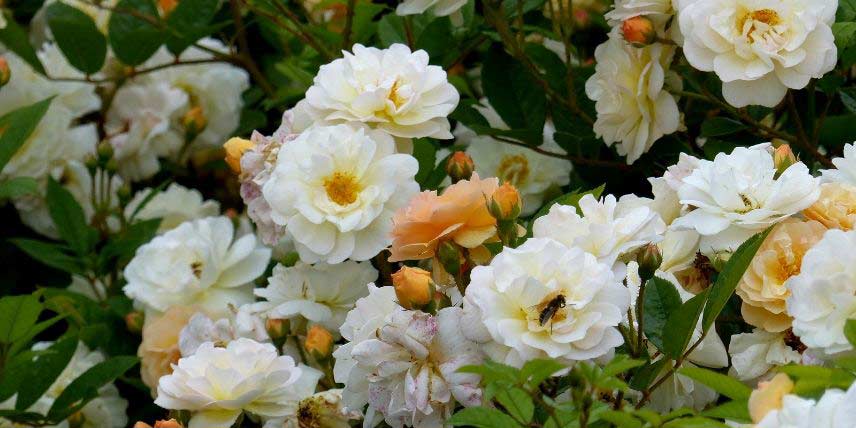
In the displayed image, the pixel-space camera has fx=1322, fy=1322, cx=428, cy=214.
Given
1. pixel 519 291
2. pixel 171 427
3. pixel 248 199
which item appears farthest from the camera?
pixel 248 199

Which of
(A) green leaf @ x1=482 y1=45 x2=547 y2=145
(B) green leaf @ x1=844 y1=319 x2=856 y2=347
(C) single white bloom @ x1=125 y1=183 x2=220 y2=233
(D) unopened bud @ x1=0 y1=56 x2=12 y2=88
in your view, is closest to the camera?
(B) green leaf @ x1=844 y1=319 x2=856 y2=347

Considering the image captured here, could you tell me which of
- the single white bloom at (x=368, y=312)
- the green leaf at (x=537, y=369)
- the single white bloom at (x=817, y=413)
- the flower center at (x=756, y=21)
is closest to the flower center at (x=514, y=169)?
the flower center at (x=756, y=21)

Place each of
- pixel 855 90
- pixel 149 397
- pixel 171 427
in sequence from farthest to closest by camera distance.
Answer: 1. pixel 149 397
2. pixel 855 90
3. pixel 171 427

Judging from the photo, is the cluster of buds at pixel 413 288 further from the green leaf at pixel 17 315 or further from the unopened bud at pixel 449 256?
the green leaf at pixel 17 315

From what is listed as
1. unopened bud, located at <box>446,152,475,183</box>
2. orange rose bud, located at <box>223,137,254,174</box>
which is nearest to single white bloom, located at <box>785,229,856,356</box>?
unopened bud, located at <box>446,152,475,183</box>

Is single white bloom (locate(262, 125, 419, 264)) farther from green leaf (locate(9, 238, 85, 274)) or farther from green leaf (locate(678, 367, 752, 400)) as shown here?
green leaf (locate(9, 238, 85, 274))

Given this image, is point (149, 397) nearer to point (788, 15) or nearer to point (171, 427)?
point (171, 427)

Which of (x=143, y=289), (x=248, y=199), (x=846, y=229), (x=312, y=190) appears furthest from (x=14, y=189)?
(x=846, y=229)
